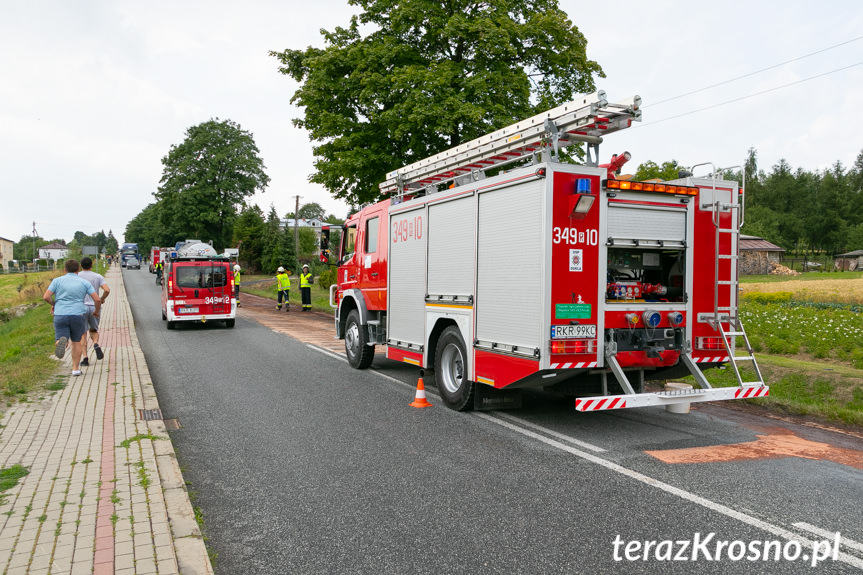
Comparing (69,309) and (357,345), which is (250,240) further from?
(69,309)

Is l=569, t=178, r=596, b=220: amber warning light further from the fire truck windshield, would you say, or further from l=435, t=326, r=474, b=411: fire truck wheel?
the fire truck windshield

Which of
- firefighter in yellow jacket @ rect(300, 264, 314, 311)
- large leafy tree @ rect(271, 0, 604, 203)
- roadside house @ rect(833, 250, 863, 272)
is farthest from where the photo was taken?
roadside house @ rect(833, 250, 863, 272)

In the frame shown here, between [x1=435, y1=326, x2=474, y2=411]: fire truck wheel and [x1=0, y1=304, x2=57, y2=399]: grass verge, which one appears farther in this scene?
[x1=0, y1=304, x2=57, y2=399]: grass verge

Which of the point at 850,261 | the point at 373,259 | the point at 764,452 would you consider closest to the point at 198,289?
the point at 373,259

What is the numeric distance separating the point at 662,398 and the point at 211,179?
57.0m

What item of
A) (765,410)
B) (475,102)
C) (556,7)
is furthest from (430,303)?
(556,7)

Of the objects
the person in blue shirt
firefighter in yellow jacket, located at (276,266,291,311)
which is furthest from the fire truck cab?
the person in blue shirt

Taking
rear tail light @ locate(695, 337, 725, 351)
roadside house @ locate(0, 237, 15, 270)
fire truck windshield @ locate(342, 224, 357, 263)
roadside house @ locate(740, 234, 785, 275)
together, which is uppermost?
roadside house @ locate(0, 237, 15, 270)

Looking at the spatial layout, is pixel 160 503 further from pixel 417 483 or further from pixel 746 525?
pixel 746 525

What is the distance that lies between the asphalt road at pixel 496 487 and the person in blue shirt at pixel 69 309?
2380 millimetres

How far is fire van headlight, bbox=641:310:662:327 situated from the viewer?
6484 mm

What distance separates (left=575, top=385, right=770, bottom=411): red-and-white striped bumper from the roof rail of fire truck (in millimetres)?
2471

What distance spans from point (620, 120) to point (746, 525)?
154 inches

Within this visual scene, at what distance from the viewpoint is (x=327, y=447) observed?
6098mm
